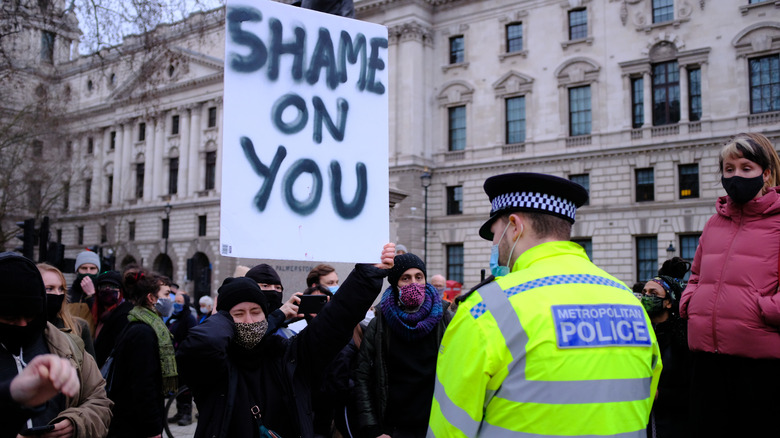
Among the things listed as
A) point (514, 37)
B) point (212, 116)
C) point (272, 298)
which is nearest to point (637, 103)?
point (514, 37)

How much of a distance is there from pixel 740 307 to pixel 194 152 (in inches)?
2007

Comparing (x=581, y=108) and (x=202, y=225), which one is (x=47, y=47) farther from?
(x=202, y=225)

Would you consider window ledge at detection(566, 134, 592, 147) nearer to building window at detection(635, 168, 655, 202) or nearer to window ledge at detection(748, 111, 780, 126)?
building window at detection(635, 168, 655, 202)

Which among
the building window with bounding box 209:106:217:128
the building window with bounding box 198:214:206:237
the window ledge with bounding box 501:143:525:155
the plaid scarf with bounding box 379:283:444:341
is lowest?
the plaid scarf with bounding box 379:283:444:341

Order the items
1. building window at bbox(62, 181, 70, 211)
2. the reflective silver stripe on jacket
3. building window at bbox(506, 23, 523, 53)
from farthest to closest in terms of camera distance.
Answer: building window at bbox(506, 23, 523, 53), building window at bbox(62, 181, 70, 211), the reflective silver stripe on jacket

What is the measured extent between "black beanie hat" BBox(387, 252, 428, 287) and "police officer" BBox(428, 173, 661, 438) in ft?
7.96

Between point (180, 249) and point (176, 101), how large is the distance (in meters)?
11.7

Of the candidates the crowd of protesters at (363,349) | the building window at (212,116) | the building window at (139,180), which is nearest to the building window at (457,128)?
the building window at (212,116)

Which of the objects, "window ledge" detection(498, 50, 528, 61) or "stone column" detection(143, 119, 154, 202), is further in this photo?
"stone column" detection(143, 119, 154, 202)

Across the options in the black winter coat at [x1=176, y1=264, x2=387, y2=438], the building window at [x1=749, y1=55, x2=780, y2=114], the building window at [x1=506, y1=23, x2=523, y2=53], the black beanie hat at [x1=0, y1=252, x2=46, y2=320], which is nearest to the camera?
the black beanie hat at [x1=0, y1=252, x2=46, y2=320]

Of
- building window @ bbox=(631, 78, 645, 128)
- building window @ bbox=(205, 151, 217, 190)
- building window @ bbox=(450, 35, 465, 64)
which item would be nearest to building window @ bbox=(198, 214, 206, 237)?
building window @ bbox=(205, 151, 217, 190)

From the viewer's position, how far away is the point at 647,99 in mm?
31312

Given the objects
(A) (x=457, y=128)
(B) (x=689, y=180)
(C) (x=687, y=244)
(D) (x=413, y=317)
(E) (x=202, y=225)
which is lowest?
(D) (x=413, y=317)

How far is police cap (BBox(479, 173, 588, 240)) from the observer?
2.42 meters
